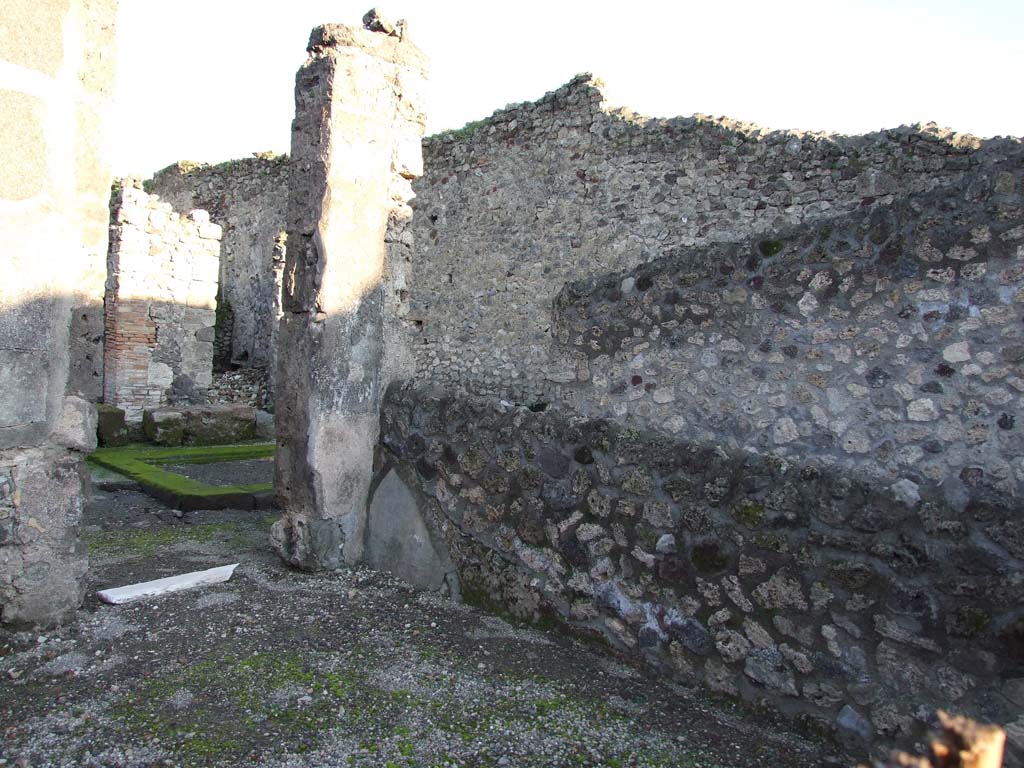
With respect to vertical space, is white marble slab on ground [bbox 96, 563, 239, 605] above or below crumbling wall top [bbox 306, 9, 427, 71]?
below

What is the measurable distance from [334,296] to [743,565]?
269 cm

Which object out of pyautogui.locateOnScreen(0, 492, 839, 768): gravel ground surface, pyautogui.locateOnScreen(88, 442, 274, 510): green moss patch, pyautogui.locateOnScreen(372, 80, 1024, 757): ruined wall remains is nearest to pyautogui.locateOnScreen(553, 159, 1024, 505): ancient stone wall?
pyautogui.locateOnScreen(372, 80, 1024, 757): ruined wall remains

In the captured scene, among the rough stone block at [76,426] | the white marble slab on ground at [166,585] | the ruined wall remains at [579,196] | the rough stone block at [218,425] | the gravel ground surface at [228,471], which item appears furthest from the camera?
the rough stone block at [218,425]

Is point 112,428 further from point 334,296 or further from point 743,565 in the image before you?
point 743,565

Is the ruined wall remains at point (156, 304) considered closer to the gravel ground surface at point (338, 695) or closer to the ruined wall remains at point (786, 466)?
the gravel ground surface at point (338, 695)

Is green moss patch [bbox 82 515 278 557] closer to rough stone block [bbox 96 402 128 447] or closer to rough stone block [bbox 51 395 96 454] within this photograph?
rough stone block [bbox 51 395 96 454]

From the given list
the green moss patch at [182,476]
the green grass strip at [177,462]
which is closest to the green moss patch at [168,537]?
the green moss patch at [182,476]

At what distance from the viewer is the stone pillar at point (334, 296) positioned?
14.2 feet

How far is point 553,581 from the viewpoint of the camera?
353 centimetres

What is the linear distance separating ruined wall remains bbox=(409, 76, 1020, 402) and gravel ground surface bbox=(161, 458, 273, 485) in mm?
2191

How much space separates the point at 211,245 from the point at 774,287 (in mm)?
10537

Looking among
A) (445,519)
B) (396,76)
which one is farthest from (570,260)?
(445,519)

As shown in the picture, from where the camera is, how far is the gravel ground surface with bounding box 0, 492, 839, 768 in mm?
2520

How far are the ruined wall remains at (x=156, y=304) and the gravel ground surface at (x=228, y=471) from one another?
2.88 metres
